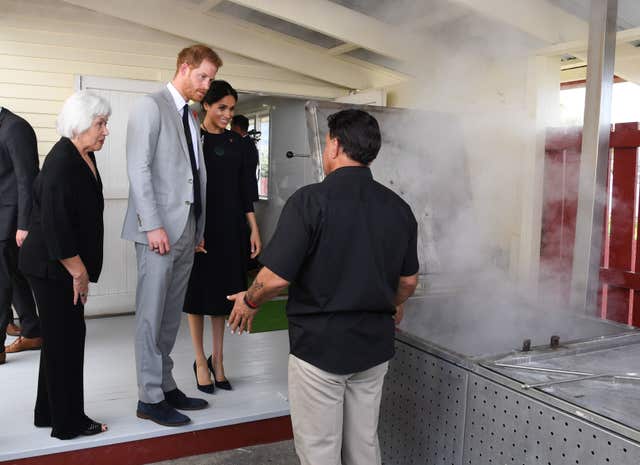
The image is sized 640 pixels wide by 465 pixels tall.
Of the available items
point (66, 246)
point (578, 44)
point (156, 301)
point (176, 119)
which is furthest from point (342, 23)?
point (66, 246)

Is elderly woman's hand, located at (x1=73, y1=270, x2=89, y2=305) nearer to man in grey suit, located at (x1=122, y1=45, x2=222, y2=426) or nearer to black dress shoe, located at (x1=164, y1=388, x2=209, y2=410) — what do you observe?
man in grey suit, located at (x1=122, y1=45, x2=222, y2=426)

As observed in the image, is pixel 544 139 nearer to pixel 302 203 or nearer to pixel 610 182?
pixel 610 182

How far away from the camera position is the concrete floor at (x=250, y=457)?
2.85 meters

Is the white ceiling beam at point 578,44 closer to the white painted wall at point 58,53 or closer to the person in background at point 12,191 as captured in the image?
the white painted wall at point 58,53

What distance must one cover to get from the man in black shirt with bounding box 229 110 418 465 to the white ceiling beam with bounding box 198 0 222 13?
347 centimetres

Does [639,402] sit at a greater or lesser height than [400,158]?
lesser

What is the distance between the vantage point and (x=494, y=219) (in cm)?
411

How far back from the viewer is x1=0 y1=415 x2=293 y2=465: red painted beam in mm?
2623

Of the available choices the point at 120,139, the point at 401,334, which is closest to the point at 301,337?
the point at 401,334

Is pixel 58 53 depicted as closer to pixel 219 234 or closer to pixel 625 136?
pixel 219 234

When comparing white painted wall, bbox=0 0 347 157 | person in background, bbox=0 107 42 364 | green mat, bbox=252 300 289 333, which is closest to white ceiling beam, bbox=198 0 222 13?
white painted wall, bbox=0 0 347 157

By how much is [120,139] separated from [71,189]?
10.6 feet

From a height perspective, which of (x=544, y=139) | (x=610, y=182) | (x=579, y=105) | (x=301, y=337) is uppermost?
(x=579, y=105)

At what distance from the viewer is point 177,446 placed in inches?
112
